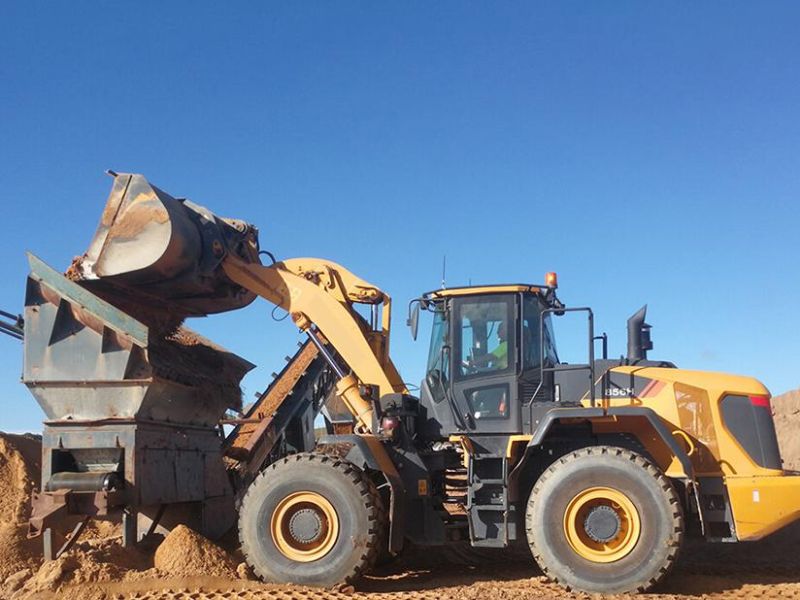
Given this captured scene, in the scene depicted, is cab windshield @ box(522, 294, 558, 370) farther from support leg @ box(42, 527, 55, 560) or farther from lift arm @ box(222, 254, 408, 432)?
support leg @ box(42, 527, 55, 560)

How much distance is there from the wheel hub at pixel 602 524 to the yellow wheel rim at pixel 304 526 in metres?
2.23

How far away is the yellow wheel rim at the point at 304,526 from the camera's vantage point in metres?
7.71

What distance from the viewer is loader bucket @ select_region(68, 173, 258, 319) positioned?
849 centimetres

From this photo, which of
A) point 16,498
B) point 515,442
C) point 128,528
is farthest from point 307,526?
point 16,498

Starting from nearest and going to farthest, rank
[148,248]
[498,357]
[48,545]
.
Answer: [48,545] < [498,357] < [148,248]

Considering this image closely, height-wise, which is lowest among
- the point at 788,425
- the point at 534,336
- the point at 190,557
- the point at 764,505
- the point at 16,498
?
the point at 190,557

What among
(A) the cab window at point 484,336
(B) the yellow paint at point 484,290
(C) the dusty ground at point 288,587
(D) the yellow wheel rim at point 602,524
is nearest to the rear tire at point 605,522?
(D) the yellow wheel rim at point 602,524

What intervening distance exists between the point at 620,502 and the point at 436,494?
73.8 inches

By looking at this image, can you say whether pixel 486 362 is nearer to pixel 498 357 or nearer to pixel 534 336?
pixel 498 357

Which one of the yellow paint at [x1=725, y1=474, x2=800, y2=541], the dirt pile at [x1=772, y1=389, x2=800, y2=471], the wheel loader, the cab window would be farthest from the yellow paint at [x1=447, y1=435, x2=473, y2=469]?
the dirt pile at [x1=772, y1=389, x2=800, y2=471]

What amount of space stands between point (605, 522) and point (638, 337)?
6.69ft

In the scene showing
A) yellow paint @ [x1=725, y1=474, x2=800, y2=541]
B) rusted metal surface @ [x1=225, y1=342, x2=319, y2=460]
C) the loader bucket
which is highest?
the loader bucket

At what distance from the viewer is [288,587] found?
7469mm

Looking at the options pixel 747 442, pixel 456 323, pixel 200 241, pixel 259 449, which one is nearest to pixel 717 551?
pixel 747 442
